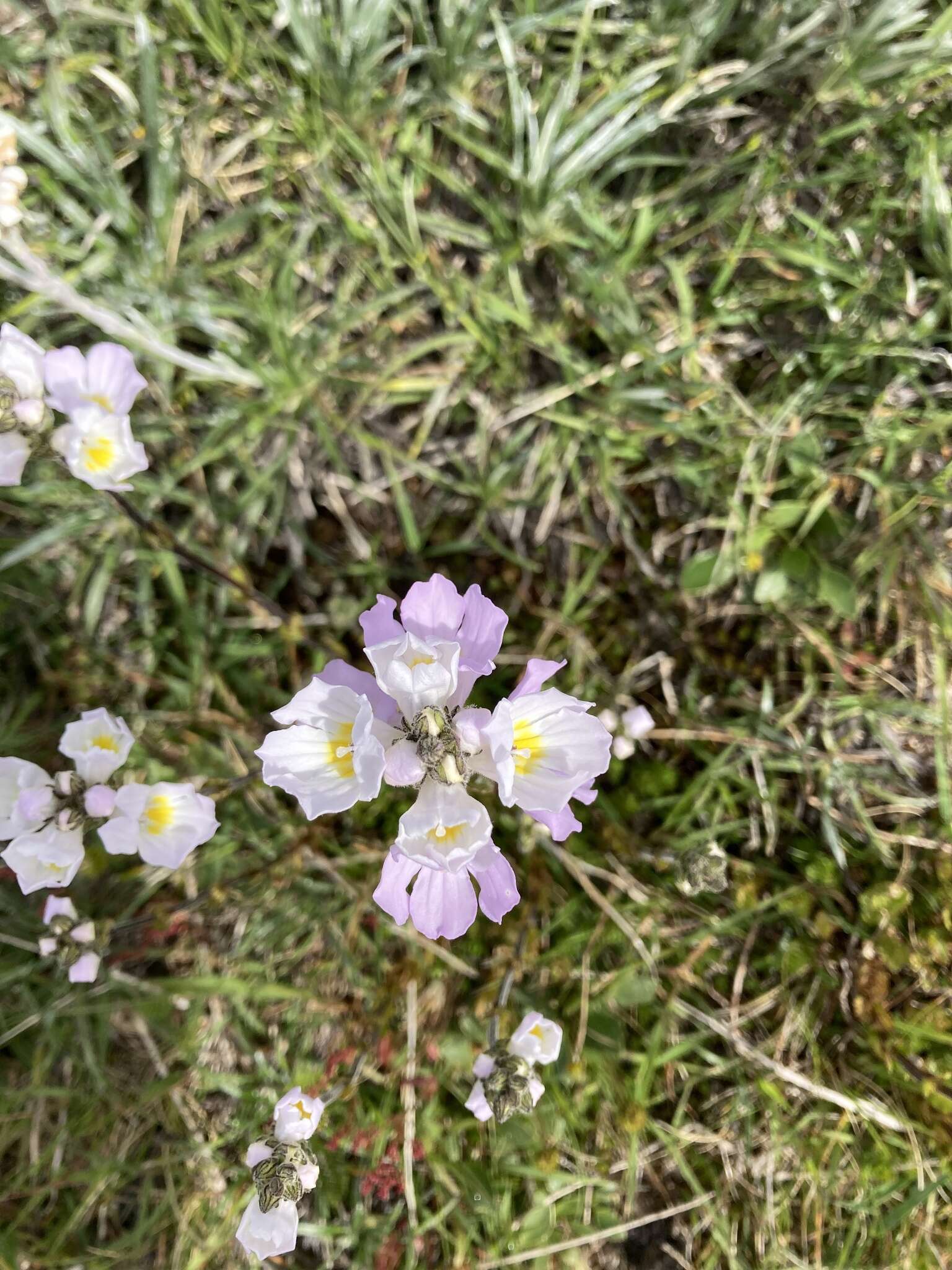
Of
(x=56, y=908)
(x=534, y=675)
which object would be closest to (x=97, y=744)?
(x=56, y=908)

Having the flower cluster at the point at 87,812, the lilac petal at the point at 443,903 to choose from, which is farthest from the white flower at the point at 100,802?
the lilac petal at the point at 443,903

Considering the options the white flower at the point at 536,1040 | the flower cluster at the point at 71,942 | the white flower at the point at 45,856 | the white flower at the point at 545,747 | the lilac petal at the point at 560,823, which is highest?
the white flower at the point at 545,747

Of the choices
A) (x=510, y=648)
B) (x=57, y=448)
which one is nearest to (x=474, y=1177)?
(x=510, y=648)

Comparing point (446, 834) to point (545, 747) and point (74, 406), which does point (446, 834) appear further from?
point (74, 406)

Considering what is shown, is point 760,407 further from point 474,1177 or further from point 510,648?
point 474,1177

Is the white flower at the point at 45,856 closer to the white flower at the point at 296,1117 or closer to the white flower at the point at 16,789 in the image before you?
the white flower at the point at 16,789

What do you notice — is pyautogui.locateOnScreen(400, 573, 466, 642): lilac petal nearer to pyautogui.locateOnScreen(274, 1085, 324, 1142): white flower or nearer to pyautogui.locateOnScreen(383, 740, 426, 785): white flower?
pyautogui.locateOnScreen(383, 740, 426, 785): white flower

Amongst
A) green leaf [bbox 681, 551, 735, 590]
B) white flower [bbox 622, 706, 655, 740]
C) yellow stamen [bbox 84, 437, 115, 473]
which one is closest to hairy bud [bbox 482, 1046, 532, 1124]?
white flower [bbox 622, 706, 655, 740]
